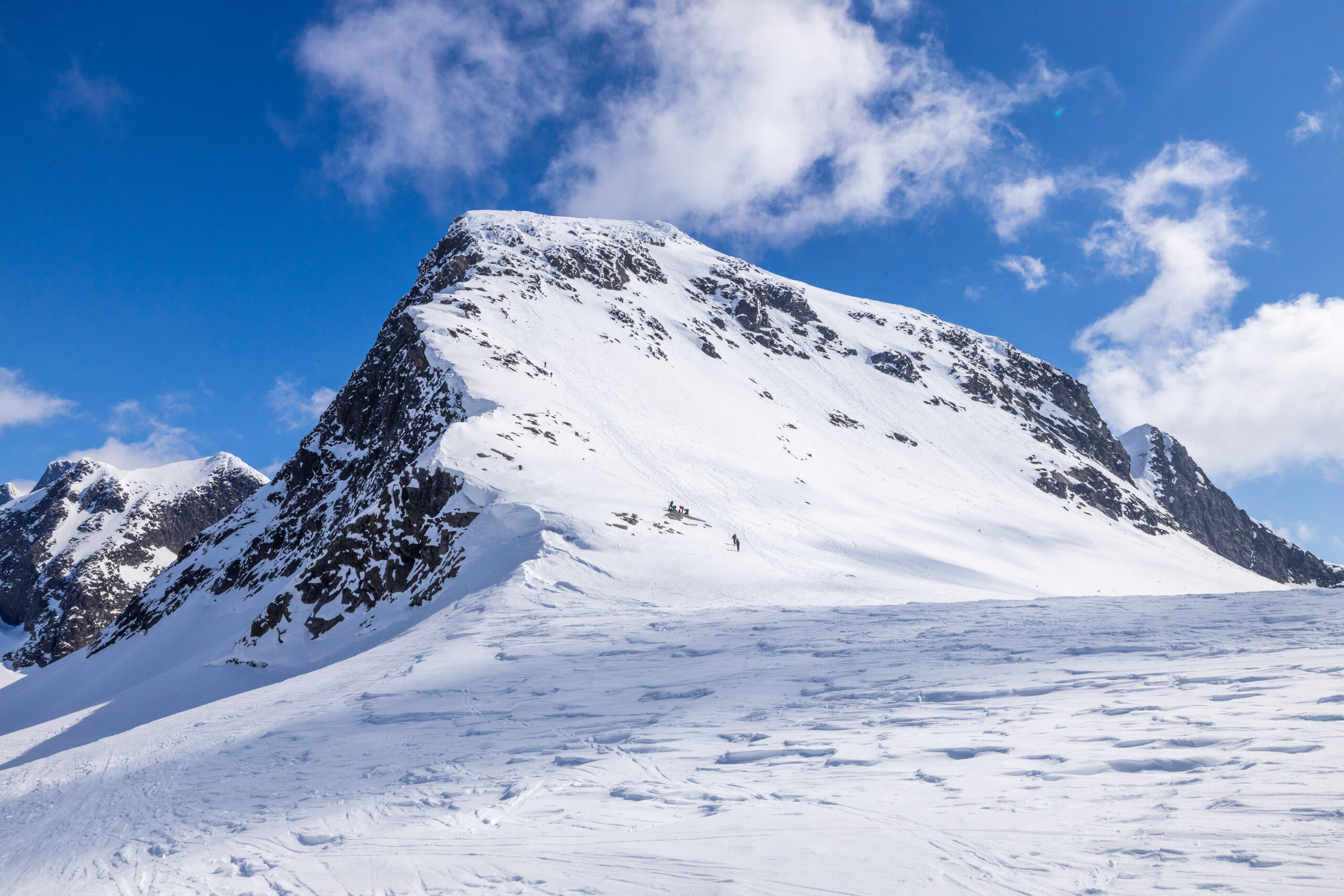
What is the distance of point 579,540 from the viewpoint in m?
18.1

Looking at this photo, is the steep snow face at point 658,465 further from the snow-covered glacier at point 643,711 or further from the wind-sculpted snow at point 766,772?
the wind-sculpted snow at point 766,772

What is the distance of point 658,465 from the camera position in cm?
3095

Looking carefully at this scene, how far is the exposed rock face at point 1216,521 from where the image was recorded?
250 ft

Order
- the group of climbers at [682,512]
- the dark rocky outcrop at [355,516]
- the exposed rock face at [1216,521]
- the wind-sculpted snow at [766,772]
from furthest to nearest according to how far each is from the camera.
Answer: the exposed rock face at [1216,521]
the group of climbers at [682,512]
the dark rocky outcrop at [355,516]
the wind-sculpted snow at [766,772]

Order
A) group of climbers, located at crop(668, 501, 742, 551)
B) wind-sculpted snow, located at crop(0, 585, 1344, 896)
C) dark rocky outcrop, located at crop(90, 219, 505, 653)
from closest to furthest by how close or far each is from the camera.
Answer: wind-sculpted snow, located at crop(0, 585, 1344, 896), dark rocky outcrop, located at crop(90, 219, 505, 653), group of climbers, located at crop(668, 501, 742, 551)

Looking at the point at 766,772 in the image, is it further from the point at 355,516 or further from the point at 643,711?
the point at 355,516

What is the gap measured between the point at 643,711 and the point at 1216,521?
99761mm

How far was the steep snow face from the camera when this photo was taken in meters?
19.9

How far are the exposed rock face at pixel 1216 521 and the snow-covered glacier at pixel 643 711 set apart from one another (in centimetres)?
6404

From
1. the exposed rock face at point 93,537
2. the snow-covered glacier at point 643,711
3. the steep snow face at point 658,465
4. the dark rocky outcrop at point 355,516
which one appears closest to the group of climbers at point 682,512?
the snow-covered glacier at point 643,711

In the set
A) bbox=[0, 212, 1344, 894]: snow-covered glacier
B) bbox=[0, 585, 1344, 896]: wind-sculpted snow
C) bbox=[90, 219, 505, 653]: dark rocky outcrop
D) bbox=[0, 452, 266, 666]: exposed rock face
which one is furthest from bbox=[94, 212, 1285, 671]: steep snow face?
bbox=[0, 452, 266, 666]: exposed rock face

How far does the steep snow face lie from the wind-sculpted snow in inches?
288

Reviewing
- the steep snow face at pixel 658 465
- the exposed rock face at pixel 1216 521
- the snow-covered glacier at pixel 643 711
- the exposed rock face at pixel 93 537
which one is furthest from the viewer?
the exposed rock face at pixel 93 537

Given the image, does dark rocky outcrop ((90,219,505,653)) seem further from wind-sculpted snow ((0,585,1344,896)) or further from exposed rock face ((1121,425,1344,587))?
exposed rock face ((1121,425,1344,587))
